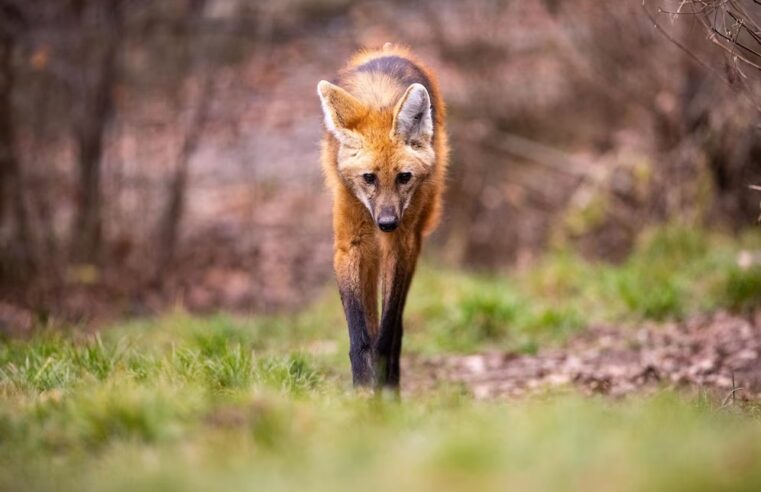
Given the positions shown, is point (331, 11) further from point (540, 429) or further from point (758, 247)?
point (540, 429)

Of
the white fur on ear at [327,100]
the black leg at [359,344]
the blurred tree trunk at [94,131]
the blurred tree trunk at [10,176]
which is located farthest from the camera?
the blurred tree trunk at [94,131]

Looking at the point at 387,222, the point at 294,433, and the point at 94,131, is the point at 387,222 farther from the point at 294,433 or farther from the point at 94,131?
the point at 94,131

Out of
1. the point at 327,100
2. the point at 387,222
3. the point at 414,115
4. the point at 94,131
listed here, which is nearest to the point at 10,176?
the point at 94,131

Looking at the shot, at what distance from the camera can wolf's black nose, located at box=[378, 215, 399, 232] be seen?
4.77 meters

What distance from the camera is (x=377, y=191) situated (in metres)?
4.90

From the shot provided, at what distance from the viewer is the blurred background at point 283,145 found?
9719 mm

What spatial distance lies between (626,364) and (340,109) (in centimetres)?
286

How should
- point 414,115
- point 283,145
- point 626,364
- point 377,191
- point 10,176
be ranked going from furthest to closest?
point 283,145, point 10,176, point 626,364, point 414,115, point 377,191

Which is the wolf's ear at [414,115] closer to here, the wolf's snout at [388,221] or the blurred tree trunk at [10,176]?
the wolf's snout at [388,221]

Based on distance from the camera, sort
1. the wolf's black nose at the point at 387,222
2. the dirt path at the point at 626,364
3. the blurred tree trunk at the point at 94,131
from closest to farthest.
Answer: the wolf's black nose at the point at 387,222
the dirt path at the point at 626,364
the blurred tree trunk at the point at 94,131

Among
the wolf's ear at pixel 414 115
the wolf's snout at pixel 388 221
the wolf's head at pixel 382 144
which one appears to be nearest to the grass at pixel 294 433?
the wolf's snout at pixel 388 221

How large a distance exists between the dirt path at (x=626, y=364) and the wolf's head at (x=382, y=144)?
1.46 metres

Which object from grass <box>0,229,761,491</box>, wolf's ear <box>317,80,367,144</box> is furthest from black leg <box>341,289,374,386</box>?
wolf's ear <box>317,80,367,144</box>

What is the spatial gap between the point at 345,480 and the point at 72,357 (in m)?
2.65
